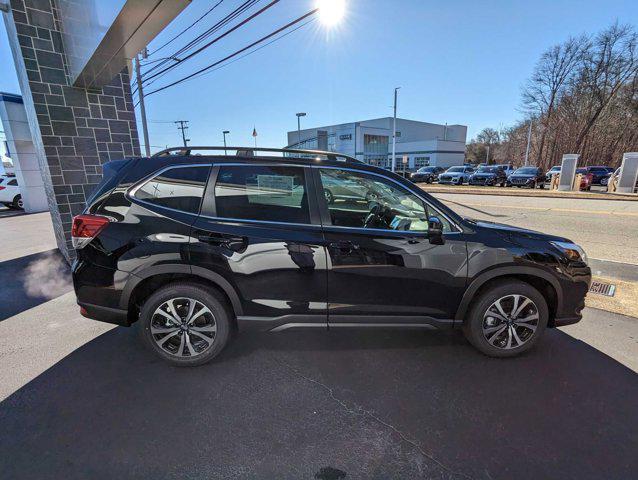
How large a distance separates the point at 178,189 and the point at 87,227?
841 millimetres

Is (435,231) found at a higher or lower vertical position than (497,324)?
higher

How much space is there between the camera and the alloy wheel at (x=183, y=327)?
2.95 meters

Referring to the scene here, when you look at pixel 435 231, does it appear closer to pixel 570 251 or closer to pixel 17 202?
pixel 570 251

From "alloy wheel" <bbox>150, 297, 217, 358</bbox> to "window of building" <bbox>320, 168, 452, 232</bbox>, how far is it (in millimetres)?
1454

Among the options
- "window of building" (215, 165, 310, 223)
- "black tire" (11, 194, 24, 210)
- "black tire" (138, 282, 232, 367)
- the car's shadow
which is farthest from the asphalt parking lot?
"black tire" (11, 194, 24, 210)

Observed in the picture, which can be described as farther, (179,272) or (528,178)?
(528,178)

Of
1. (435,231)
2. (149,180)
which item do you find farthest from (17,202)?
(435,231)

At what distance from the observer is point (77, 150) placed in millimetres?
6039

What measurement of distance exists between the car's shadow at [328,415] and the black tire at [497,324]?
0.12 meters

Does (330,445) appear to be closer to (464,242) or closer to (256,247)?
(256,247)

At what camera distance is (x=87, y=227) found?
114 inches

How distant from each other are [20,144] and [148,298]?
15203 millimetres

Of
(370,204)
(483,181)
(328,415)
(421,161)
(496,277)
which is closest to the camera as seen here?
(328,415)

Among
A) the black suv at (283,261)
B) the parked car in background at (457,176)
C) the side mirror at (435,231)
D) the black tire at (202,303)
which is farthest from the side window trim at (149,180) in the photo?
the parked car in background at (457,176)
